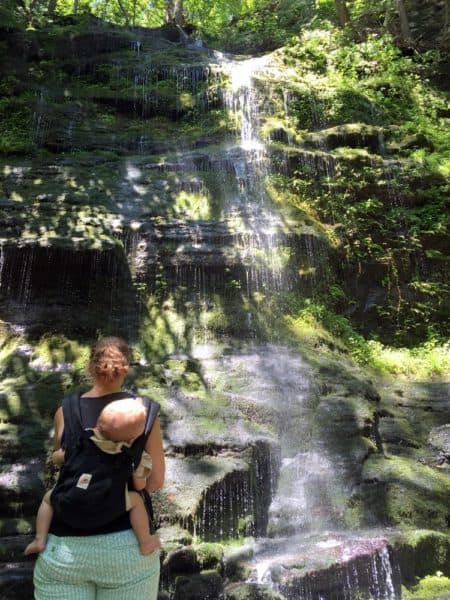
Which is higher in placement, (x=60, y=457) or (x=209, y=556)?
(x=60, y=457)

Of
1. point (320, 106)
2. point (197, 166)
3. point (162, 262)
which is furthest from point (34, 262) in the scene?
point (320, 106)

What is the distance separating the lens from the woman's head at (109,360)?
248 cm

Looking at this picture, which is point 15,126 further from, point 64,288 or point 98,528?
point 98,528

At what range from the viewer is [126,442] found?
7.47 ft

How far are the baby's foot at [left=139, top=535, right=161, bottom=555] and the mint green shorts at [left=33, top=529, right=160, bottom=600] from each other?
0.07 ft

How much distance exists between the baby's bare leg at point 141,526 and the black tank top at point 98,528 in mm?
29

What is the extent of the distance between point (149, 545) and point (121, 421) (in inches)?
21.0

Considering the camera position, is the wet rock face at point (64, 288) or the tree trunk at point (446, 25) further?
the tree trunk at point (446, 25)

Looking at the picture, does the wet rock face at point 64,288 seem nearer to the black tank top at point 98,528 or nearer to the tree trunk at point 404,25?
the black tank top at point 98,528

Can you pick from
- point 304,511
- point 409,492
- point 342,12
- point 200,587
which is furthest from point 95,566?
point 342,12

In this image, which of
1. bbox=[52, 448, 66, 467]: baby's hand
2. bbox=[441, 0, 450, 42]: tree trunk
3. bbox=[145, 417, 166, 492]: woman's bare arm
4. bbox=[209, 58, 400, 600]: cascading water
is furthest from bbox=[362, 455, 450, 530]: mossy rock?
bbox=[441, 0, 450, 42]: tree trunk

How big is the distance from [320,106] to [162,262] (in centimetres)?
678

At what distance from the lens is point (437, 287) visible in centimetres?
1055

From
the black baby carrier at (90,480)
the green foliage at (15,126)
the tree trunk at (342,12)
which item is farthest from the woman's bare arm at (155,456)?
the tree trunk at (342,12)
